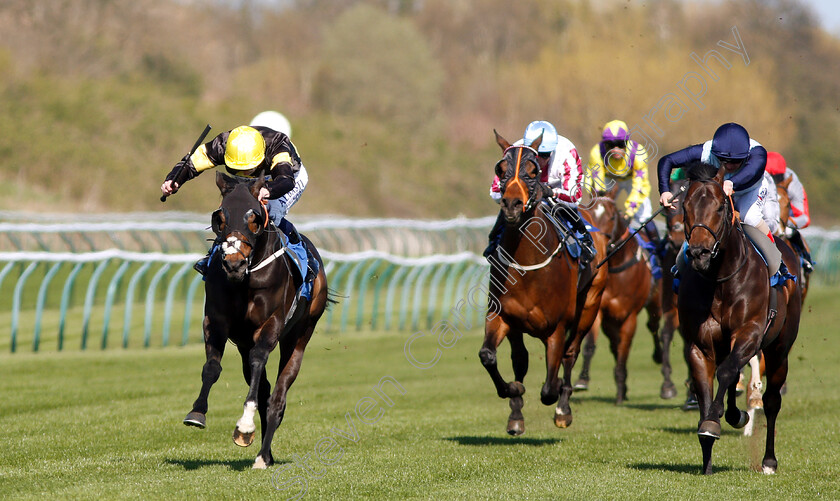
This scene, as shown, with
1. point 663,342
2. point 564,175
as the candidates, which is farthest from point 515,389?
point 663,342

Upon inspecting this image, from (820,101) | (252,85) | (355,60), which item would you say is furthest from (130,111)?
(820,101)

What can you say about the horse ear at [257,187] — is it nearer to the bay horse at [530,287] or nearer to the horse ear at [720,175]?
the bay horse at [530,287]

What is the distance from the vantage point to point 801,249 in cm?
930

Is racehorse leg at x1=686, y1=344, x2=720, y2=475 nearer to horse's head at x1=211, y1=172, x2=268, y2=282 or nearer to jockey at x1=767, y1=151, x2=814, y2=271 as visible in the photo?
horse's head at x1=211, y1=172, x2=268, y2=282

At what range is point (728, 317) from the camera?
614 cm

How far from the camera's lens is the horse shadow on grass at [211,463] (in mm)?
6270

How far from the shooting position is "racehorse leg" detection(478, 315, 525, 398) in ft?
22.6

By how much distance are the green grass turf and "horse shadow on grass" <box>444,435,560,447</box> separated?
0.01 meters

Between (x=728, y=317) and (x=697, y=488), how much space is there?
0.95m

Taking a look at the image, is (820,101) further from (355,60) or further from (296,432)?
(355,60)

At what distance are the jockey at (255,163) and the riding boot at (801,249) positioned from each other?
461 cm

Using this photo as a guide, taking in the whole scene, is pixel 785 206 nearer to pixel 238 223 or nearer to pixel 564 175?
pixel 564 175

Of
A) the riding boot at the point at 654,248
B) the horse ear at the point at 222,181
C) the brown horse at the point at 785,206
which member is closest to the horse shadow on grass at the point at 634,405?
Answer: the riding boot at the point at 654,248

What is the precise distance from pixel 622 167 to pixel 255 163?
4512 millimetres
